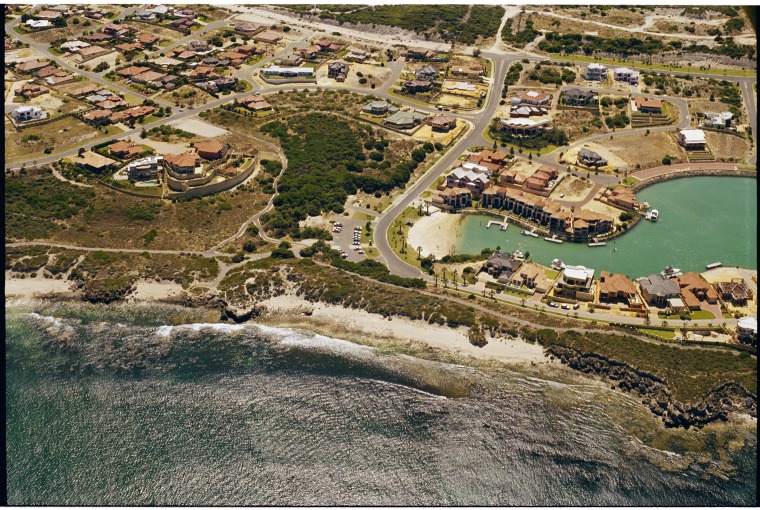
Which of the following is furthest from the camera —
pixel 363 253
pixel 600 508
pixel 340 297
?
pixel 363 253

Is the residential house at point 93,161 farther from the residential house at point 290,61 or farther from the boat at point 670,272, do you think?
the boat at point 670,272

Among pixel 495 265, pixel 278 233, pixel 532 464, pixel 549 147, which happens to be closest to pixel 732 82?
pixel 549 147

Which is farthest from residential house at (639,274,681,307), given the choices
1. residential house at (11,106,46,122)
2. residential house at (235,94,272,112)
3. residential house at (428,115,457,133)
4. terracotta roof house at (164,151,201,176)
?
residential house at (11,106,46,122)

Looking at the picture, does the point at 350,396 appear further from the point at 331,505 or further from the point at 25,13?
the point at 25,13

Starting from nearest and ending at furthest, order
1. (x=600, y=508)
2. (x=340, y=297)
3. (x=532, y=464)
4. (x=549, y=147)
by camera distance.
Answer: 1. (x=600, y=508)
2. (x=532, y=464)
3. (x=340, y=297)
4. (x=549, y=147)

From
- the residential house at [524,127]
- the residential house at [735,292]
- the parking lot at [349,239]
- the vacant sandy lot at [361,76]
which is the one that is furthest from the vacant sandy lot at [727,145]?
the parking lot at [349,239]

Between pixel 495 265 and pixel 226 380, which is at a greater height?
pixel 495 265
